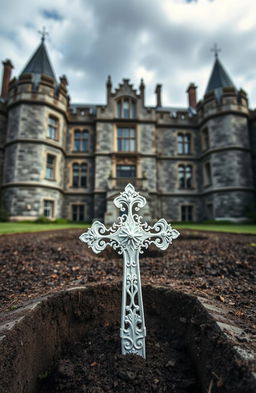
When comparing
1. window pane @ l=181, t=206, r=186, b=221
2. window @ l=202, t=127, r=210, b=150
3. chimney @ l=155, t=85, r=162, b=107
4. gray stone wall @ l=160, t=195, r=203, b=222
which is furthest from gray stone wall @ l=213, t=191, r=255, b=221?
chimney @ l=155, t=85, r=162, b=107

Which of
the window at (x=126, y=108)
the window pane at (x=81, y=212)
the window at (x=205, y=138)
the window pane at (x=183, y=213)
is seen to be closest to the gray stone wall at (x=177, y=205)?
the window pane at (x=183, y=213)

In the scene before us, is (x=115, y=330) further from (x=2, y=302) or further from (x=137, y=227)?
(x=2, y=302)

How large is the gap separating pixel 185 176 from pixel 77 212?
383 inches

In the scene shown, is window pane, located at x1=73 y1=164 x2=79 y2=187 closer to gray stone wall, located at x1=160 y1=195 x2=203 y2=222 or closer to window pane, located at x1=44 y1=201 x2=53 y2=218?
window pane, located at x1=44 y1=201 x2=53 y2=218

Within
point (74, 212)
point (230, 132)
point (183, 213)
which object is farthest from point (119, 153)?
point (230, 132)

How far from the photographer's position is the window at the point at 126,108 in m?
18.9

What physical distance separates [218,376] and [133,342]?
26.0 inches

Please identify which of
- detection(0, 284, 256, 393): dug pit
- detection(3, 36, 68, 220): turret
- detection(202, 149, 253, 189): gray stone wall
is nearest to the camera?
detection(0, 284, 256, 393): dug pit

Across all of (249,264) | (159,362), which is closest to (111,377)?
(159,362)

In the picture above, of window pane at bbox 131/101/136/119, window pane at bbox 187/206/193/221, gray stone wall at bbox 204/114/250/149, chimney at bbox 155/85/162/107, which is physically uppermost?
chimney at bbox 155/85/162/107

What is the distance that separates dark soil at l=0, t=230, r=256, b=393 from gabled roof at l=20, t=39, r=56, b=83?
55.7ft

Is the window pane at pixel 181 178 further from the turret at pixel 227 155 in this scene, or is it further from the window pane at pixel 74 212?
the window pane at pixel 74 212

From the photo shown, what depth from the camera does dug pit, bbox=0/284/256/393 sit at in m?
1.32

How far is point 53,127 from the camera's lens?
55.2 feet
